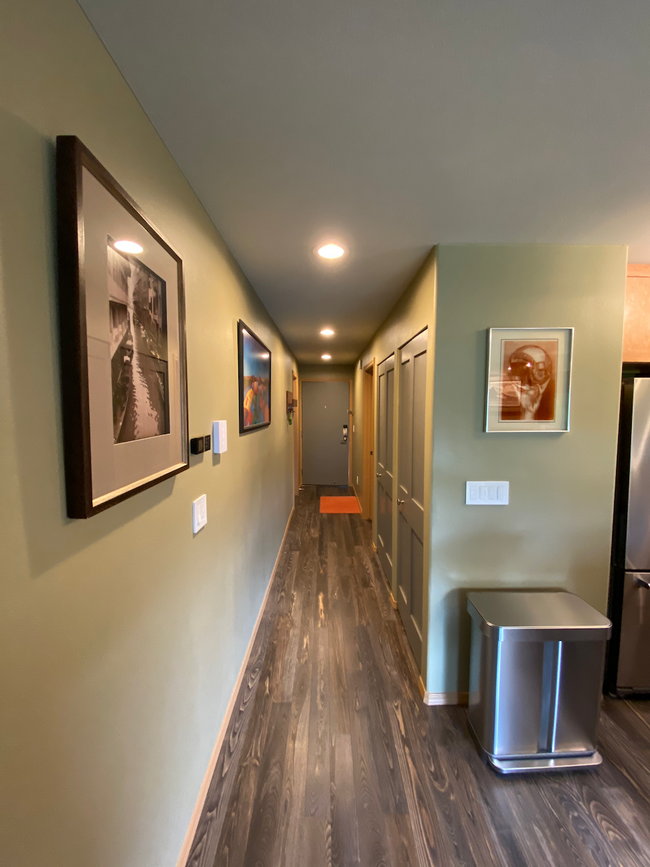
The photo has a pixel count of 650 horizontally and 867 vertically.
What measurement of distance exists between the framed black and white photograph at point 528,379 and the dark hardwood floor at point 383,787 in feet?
4.86

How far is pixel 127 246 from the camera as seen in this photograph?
0.81 metres

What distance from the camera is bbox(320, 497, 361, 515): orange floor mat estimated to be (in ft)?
16.6

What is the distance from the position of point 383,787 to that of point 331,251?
2364mm

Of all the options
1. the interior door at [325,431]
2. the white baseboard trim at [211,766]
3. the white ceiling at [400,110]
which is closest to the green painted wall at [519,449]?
the white ceiling at [400,110]

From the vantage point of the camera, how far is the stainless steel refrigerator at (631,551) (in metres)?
1.77

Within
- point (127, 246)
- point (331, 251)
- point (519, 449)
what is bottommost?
point (519, 449)

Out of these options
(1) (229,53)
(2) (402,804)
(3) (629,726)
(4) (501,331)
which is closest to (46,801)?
(2) (402,804)

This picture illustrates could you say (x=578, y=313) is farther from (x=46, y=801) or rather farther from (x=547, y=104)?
(x=46, y=801)

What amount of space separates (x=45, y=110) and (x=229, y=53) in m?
0.43

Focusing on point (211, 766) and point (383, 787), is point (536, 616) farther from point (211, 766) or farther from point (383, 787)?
point (211, 766)

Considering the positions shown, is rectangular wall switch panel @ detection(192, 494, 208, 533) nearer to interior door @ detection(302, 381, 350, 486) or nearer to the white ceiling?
the white ceiling

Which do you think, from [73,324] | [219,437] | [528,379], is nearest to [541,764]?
[528,379]

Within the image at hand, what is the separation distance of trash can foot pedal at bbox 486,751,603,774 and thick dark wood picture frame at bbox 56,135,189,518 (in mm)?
1904

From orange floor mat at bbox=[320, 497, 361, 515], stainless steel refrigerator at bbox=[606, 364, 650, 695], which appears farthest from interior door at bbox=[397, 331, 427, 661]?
orange floor mat at bbox=[320, 497, 361, 515]
